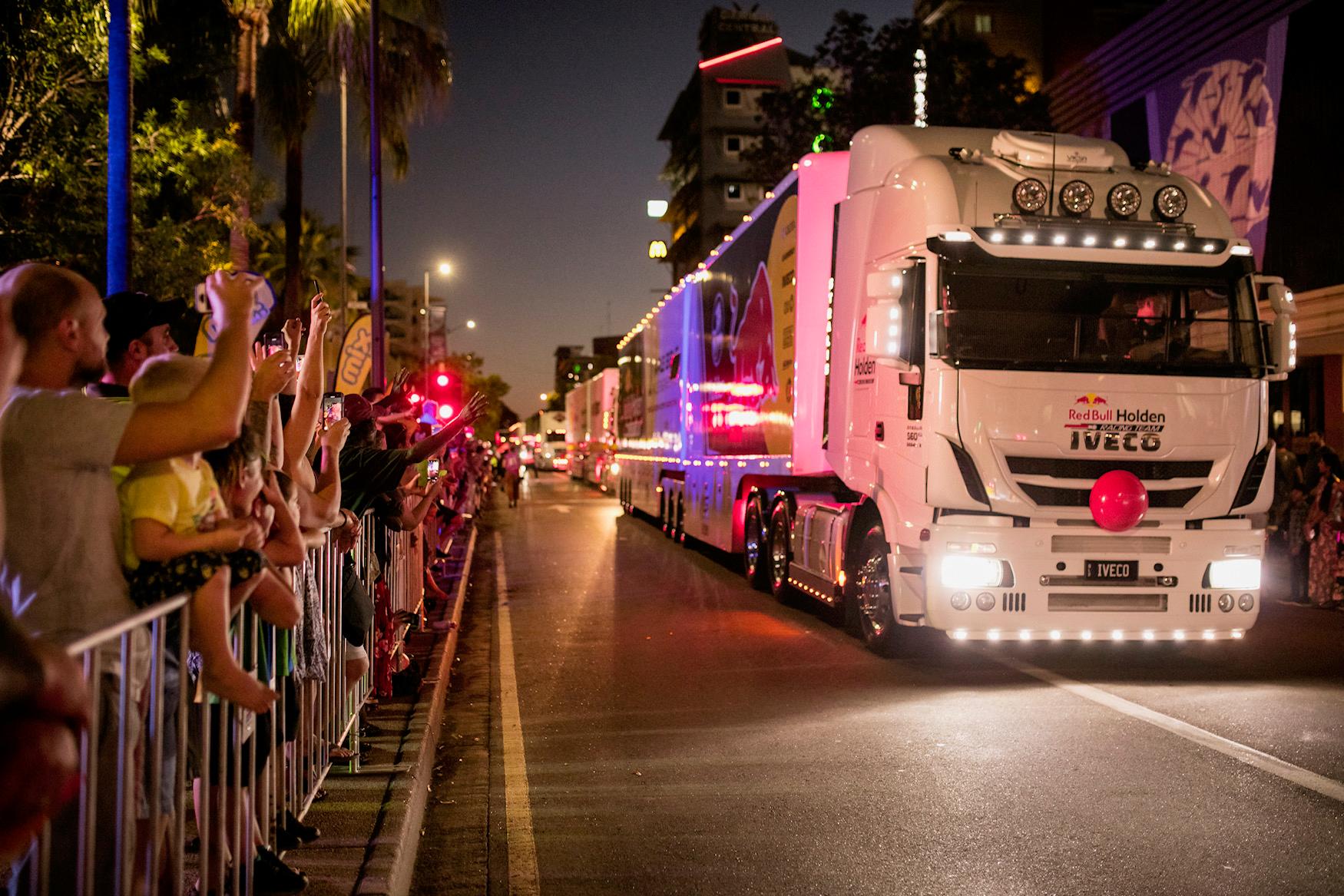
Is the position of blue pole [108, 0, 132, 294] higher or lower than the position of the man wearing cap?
higher

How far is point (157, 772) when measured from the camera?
328cm

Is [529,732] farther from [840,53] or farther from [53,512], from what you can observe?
[840,53]

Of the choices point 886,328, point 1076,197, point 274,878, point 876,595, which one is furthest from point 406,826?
point 1076,197

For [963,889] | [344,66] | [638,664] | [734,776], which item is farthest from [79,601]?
[344,66]

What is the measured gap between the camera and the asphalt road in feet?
17.0

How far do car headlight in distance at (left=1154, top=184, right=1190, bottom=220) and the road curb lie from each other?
21.0ft

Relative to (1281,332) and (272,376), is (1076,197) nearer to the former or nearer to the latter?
(1281,332)

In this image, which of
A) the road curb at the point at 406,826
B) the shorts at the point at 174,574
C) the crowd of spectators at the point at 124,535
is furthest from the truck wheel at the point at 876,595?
the shorts at the point at 174,574

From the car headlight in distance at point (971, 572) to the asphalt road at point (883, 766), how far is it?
753 mm

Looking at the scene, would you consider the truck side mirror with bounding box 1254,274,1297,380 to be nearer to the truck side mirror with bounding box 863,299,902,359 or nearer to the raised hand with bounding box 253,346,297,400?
the truck side mirror with bounding box 863,299,902,359

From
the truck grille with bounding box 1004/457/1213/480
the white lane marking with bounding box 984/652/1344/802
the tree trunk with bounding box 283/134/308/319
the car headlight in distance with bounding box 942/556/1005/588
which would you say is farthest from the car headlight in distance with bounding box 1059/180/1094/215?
the tree trunk with bounding box 283/134/308/319

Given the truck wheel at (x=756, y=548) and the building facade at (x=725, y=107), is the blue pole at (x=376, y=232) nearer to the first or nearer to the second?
the truck wheel at (x=756, y=548)

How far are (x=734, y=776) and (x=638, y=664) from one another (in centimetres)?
353

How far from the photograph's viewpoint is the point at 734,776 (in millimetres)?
6641
